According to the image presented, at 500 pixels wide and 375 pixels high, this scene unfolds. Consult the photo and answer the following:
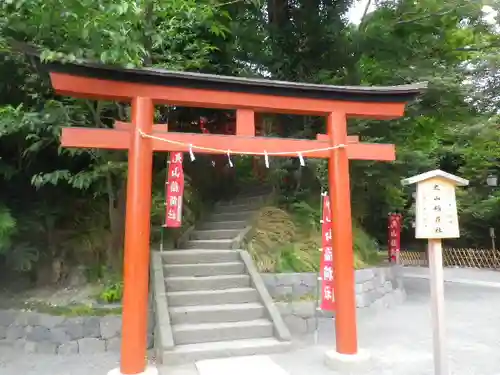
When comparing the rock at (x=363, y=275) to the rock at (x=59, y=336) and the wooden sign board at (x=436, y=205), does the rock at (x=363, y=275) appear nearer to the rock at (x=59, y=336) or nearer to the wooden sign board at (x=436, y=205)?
the wooden sign board at (x=436, y=205)

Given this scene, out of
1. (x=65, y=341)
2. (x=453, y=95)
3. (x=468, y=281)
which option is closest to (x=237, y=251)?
(x=65, y=341)

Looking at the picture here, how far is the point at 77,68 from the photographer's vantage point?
4.77 m

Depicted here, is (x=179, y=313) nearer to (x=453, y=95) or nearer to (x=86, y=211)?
(x=86, y=211)

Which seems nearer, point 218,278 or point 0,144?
point 218,278

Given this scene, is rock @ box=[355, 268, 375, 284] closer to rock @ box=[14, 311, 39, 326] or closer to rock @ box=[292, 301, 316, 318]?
rock @ box=[292, 301, 316, 318]

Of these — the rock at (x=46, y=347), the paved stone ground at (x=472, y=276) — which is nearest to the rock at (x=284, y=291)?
the rock at (x=46, y=347)

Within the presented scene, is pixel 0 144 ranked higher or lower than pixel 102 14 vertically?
lower

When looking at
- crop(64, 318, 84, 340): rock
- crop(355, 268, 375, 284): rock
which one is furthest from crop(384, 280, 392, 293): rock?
crop(64, 318, 84, 340): rock

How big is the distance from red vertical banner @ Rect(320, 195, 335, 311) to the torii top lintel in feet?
4.56

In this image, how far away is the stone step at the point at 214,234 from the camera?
8.92 meters

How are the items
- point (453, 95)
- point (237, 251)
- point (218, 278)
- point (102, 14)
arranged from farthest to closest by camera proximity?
point (453, 95), point (237, 251), point (218, 278), point (102, 14)

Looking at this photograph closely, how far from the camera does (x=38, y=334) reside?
6707 millimetres

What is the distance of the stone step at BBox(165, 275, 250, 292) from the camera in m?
6.98

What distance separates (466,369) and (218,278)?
3847 millimetres
